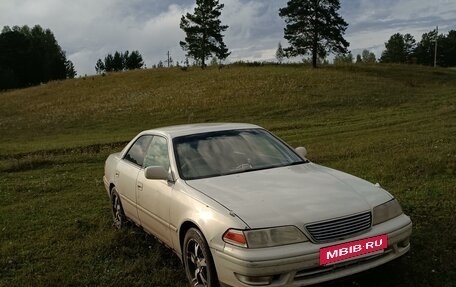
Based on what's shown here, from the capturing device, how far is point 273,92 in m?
32.2

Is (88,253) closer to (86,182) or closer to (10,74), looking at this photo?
(86,182)

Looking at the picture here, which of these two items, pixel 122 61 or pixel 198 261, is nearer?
pixel 198 261

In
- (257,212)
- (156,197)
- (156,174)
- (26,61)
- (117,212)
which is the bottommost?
(117,212)

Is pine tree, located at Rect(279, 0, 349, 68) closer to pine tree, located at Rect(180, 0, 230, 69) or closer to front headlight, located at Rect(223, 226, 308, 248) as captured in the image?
pine tree, located at Rect(180, 0, 230, 69)

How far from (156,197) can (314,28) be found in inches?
1678

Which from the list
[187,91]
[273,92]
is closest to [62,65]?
[187,91]

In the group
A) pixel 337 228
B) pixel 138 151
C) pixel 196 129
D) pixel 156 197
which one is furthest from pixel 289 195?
pixel 138 151

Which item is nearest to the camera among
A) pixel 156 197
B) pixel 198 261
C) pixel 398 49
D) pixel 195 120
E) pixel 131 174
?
pixel 198 261

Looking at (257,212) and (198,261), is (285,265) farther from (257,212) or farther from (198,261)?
(198,261)

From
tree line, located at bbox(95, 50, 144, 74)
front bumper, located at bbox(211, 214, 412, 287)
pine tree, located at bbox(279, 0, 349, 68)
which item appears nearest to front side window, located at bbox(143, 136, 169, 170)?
front bumper, located at bbox(211, 214, 412, 287)

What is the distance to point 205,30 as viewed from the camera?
2188 inches

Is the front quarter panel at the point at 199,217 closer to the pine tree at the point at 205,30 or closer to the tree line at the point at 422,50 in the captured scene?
the pine tree at the point at 205,30

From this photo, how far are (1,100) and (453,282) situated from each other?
152 ft

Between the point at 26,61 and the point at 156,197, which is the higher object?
the point at 26,61
